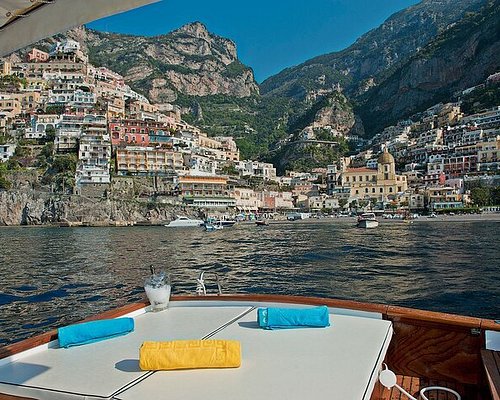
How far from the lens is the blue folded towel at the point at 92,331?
2289 millimetres

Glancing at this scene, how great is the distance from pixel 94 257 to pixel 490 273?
16564mm

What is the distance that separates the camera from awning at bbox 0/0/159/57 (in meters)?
1.65

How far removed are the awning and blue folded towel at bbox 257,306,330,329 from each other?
170 cm

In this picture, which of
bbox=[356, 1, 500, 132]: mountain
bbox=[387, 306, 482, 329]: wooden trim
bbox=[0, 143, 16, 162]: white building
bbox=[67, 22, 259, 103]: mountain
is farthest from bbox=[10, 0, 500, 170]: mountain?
bbox=[387, 306, 482, 329]: wooden trim

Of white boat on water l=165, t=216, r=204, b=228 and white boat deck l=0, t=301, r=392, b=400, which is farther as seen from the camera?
white boat on water l=165, t=216, r=204, b=228

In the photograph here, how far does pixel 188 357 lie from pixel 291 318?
33.2 inches

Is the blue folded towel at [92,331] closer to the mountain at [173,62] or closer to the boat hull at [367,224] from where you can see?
the boat hull at [367,224]

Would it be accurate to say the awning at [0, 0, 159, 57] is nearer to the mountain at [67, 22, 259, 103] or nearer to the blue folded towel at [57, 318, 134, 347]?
the blue folded towel at [57, 318, 134, 347]

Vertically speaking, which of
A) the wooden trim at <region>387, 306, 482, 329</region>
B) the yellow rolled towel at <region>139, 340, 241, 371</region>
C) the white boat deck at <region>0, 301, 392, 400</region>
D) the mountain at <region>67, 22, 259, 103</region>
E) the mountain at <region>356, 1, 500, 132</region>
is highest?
the mountain at <region>67, 22, 259, 103</region>

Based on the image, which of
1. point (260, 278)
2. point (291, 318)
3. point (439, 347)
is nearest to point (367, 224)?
point (260, 278)

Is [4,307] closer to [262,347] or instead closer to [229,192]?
[262,347]

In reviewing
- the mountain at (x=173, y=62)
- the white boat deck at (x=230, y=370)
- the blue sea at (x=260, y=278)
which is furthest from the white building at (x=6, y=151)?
the white boat deck at (x=230, y=370)

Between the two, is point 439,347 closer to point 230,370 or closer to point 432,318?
point 432,318

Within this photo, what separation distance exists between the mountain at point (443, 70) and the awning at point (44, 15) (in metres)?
124
